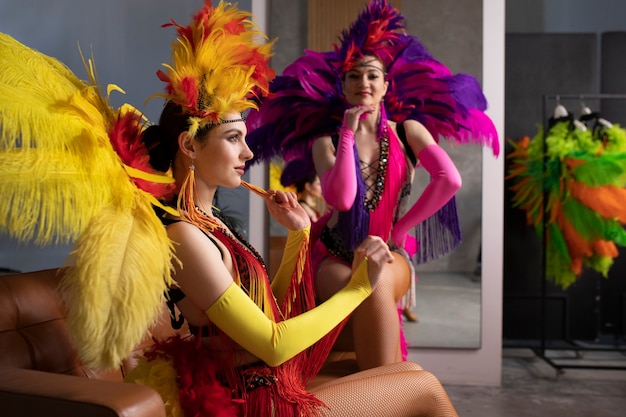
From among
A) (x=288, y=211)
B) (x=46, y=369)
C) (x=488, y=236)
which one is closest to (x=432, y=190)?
(x=288, y=211)

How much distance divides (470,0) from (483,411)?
2219 millimetres

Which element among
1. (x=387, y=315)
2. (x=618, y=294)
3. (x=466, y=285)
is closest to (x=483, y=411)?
(x=466, y=285)

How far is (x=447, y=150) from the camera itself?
158 inches

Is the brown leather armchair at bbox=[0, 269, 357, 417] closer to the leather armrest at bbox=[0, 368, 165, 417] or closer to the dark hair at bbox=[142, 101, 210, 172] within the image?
the leather armrest at bbox=[0, 368, 165, 417]

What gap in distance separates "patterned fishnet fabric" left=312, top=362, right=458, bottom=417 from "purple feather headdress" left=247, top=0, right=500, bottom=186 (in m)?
1.22

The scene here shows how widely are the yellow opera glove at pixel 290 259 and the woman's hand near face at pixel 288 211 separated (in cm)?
2

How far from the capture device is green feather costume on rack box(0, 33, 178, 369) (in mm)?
1263

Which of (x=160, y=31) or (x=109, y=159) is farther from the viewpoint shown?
(x=160, y=31)

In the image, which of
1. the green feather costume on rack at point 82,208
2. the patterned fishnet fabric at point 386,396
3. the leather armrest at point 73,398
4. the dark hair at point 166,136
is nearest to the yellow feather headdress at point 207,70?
the dark hair at point 166,136

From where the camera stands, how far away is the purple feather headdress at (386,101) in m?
2.66

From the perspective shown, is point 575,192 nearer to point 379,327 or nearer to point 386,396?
point 379,327

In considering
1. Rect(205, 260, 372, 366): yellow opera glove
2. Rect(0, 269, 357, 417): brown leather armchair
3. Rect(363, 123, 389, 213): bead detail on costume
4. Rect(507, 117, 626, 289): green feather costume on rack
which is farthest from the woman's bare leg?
Rect(507, 117, 626, 289): green feather costume on rack

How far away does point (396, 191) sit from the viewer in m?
2.47

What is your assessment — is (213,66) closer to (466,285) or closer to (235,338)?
(235,338)
